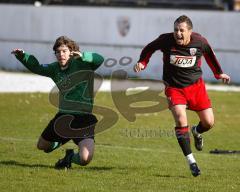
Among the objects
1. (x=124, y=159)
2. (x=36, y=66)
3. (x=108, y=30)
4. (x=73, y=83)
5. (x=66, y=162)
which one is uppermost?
(x=36, y=66)

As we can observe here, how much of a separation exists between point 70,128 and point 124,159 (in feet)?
4.42

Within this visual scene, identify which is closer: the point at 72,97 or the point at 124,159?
the point at 72,97

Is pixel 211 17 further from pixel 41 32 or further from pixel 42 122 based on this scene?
pixel 42 122

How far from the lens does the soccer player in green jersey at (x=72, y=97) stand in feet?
34.8

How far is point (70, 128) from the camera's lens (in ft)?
36.3

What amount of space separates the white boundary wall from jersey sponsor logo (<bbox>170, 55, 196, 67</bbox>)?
15.6 m

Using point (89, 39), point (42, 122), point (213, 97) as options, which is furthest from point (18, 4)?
point (42, 122)

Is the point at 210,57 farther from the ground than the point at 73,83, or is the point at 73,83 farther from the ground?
the point at 210,57

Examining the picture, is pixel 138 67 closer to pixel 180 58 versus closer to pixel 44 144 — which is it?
pixel 180 58

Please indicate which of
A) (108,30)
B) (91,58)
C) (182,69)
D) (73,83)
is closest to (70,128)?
(73,83)

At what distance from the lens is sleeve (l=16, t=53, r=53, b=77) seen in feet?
35.9

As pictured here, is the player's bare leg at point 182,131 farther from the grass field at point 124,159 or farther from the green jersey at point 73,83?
the green jersey at point 73,83

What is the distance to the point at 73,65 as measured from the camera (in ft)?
35.4

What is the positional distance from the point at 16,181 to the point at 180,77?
9.12 ft
